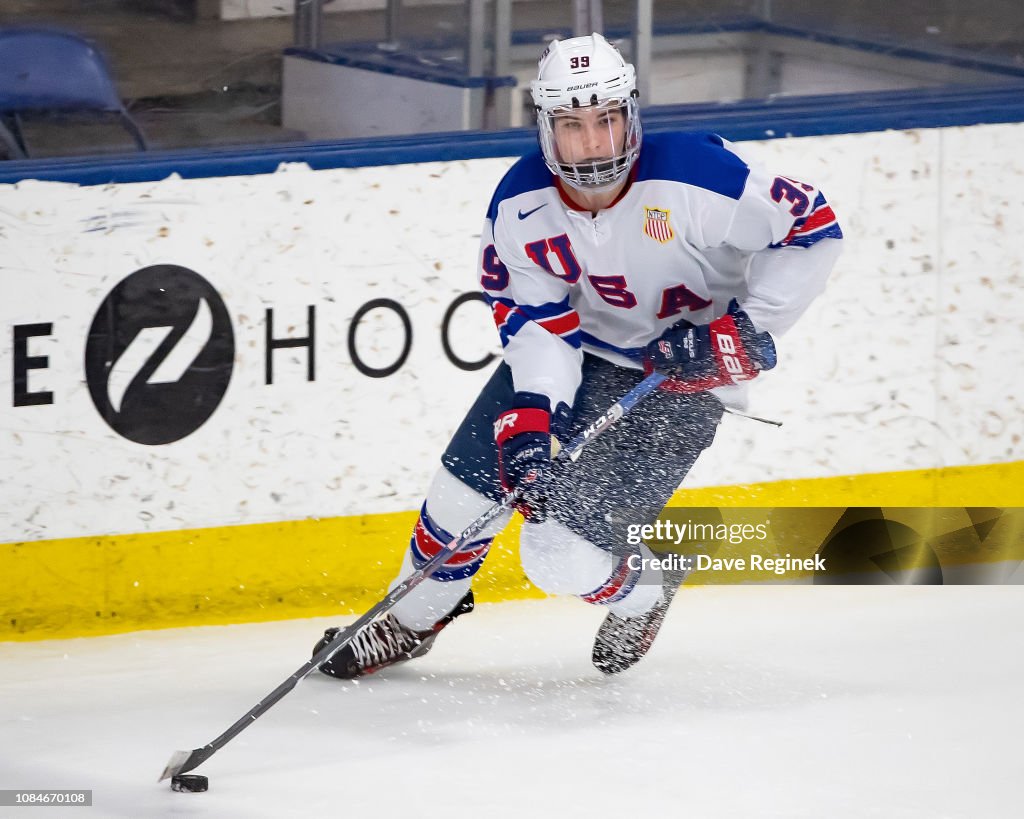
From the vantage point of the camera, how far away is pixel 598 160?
2520 millimetres

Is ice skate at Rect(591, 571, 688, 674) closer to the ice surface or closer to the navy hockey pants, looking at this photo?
the ice surface

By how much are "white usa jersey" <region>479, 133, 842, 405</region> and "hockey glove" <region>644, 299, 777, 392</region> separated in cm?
4

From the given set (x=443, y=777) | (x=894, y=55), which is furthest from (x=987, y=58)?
(x=443, y=777)

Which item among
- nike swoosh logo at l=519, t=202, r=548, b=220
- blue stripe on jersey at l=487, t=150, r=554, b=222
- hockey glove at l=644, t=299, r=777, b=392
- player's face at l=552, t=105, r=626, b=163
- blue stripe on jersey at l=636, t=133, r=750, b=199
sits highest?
player's face at l=552, t=105, r=626, b=163

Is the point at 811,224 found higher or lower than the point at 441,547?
higher

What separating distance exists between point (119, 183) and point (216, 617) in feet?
2.99

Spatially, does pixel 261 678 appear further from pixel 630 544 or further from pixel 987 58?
pixel 987 58

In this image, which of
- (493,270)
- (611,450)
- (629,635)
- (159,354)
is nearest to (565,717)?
(629,635)

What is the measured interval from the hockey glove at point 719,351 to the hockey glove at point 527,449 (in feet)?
0.75

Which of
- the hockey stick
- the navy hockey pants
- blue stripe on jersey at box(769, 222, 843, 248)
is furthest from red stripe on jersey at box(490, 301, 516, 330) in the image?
blue stripe on jersey at box(769, 222, 843, 248)

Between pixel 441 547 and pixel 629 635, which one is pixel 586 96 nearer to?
pixel 441 547

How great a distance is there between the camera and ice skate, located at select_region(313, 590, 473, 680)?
290 centimetres

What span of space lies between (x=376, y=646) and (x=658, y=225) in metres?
0.96

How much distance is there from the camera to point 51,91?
322cm
